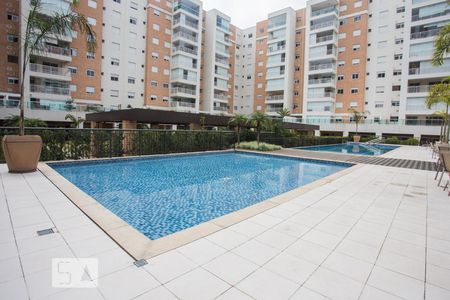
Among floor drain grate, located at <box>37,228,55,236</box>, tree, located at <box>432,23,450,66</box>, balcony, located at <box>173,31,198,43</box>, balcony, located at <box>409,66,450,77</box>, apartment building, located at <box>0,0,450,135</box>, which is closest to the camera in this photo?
floor drain grate, located at <box>37,228,55,236</box>

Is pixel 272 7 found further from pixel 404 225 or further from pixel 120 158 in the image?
pixel 404 225

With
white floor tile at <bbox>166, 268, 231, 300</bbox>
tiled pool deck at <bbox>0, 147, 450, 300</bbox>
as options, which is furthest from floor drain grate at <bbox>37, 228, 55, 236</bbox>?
white floor tile at <bbox>166, 268, 231, 300</bbox>

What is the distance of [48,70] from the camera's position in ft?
91.4

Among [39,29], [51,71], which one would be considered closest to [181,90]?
[51,71]

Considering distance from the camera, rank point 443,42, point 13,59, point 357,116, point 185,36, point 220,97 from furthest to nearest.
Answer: point 220,97 → point 185,36 → point 357,116 → point 13,59 → point 443,42

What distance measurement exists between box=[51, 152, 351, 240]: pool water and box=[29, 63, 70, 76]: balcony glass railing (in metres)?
24.2

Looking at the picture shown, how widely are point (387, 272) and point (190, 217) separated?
11.9 feet

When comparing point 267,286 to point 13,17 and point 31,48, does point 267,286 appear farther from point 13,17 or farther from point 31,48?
point 13,17

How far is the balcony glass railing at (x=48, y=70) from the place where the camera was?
2696 cm

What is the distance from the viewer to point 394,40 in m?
37.0

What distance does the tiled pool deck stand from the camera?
2.39 meters

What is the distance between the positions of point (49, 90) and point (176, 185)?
27932 mm

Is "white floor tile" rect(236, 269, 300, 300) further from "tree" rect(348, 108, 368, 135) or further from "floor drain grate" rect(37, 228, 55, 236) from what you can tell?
"tree" rect(348, 108, 368, 135)

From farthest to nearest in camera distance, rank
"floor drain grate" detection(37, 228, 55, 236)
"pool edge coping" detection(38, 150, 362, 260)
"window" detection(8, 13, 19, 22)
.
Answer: "window" detection(8, 13, 19, 22)
"floor drain grate" detection(37, 228, 55, 236)
"pool edge coping" detection(38, 150, 362, 260)
